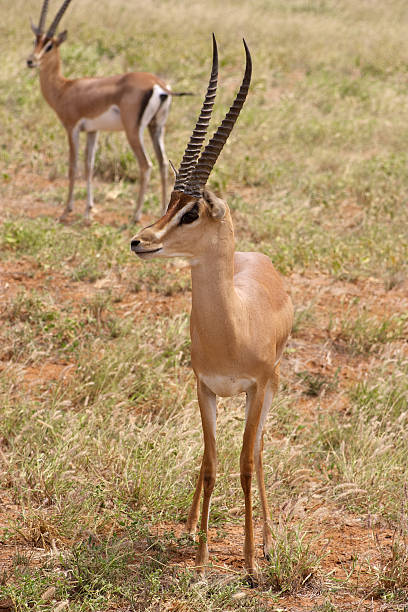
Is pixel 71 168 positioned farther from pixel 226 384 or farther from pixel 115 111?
pixel 226 384

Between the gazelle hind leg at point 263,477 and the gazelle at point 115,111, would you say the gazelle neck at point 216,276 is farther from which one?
the gazelle at point 115,111

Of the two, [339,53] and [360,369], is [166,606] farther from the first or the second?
[339,53]

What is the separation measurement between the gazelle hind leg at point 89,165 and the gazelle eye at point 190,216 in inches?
191

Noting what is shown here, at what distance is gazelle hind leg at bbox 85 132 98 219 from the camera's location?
25.2 feet

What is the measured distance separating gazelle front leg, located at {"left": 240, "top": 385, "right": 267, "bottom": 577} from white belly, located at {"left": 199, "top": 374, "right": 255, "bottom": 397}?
0.06 meters

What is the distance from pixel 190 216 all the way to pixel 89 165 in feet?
17.7

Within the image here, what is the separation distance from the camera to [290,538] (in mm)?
3420

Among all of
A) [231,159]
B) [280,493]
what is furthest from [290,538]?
[231,159]

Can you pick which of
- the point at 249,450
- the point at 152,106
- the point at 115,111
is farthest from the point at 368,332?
the point at 115,111

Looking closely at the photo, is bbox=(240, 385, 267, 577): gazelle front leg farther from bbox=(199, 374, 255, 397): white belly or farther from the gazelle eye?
the gazelle eye

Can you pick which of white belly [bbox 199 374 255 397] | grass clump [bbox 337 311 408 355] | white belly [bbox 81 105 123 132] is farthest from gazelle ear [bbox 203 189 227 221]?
white belly [bbox 81 105 123 132]

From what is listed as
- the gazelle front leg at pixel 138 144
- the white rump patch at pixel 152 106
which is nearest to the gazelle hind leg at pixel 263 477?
the gazelle front leg at pixel 138 144

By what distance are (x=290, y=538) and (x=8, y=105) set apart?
8.36 meters

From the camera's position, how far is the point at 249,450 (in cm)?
317
